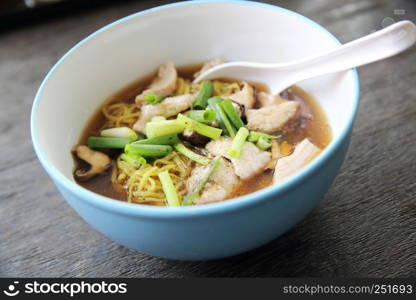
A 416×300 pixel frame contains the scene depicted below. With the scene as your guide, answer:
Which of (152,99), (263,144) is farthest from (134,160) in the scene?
(263,144)

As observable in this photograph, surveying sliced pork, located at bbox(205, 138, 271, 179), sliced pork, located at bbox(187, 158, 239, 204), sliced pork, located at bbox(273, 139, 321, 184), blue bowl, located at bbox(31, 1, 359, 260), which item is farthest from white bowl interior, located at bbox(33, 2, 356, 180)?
sliced pork, located at bbox(187, 158, 239, 204)

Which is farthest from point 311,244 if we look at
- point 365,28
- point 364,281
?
point 365,28

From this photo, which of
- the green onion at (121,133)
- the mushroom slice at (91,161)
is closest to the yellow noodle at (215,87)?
the green onion at (121,133)

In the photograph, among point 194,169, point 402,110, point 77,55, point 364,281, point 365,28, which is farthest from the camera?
point 365,28

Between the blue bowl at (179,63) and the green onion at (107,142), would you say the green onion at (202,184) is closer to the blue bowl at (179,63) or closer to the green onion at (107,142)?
the blue bowl at (179,63)

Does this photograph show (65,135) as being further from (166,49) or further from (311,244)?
(311,244)

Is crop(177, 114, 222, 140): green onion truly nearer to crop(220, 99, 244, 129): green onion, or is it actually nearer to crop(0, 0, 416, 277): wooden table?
crop(220, 99, 244, 129): green onion

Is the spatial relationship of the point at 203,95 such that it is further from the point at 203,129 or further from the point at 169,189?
the point at 169,189
